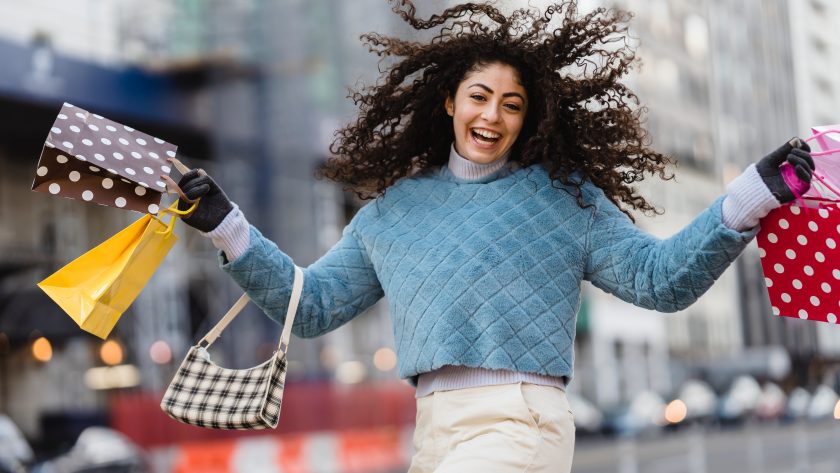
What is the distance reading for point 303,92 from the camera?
968 inches

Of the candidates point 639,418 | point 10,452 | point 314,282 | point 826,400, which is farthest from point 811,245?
point 639,418

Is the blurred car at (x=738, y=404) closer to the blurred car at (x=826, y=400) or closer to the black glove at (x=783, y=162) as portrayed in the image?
the blurred car at (x=826, y=400)

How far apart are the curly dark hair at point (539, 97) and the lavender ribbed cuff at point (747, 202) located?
499mm

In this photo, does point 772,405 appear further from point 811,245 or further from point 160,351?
point 811,245

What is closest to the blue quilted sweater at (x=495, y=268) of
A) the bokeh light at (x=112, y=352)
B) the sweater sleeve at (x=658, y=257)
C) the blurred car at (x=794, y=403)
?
the sweater sleeve at (x=658, y=257)

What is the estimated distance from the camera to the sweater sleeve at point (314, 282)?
3.48 meters

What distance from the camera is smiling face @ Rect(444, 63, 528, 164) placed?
3.50 metres

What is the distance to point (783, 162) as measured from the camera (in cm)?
295

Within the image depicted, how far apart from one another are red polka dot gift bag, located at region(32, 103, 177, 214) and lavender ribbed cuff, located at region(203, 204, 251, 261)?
17cm

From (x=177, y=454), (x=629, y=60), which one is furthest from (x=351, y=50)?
(x=629, y=60)

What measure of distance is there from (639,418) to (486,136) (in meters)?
27.7

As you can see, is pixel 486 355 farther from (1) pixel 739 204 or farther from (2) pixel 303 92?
(2) pixel 303 92

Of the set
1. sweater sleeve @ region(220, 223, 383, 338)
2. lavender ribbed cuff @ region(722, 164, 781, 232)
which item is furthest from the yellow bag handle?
lavender ribbed cuff @ region(722, 164, 781, 232)

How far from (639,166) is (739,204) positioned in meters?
0.63
